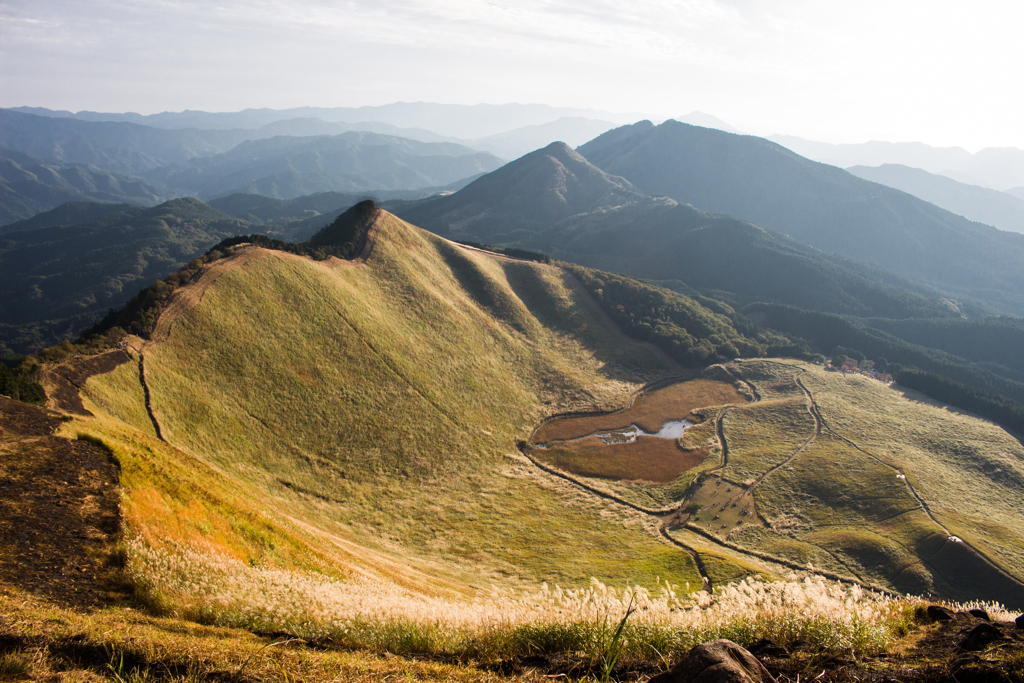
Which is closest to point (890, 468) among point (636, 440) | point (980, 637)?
point (636, 440)

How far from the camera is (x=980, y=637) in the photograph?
8148 millimetres

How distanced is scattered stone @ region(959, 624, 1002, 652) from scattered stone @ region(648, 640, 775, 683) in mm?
4384

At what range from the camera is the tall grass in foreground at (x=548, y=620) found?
9.19 meters

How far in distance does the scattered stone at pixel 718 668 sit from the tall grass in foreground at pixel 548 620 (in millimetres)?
419

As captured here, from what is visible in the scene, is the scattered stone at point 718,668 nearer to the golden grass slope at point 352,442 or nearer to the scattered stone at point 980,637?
the scattered stone at point 980,637

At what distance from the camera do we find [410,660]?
9023mm

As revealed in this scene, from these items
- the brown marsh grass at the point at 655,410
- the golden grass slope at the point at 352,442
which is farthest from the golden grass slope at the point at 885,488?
the golden grass slope at the point at 352,442

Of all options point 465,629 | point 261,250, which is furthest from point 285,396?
point 465,629

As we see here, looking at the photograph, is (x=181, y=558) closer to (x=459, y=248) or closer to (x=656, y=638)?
(x=656, y=638)

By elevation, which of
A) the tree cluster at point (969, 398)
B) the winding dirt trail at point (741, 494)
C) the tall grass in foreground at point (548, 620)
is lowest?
the winding dirt trail at point (741, 494)

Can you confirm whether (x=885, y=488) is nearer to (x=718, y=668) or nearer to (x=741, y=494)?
(x=741, y=494)

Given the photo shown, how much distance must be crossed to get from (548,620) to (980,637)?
741cm

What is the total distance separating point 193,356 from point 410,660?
51.3 m

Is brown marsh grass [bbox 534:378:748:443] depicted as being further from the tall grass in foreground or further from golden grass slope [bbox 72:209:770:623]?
the tall grass in foreground
